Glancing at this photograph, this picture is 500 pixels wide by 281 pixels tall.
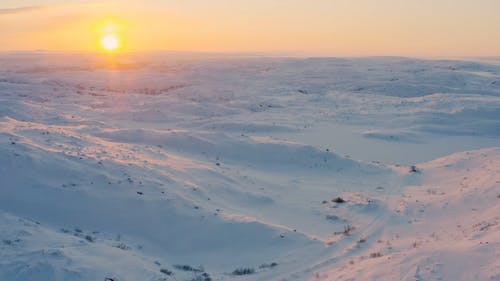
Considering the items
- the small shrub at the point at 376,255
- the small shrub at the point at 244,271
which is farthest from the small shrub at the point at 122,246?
the small shrub at the point at 376,255

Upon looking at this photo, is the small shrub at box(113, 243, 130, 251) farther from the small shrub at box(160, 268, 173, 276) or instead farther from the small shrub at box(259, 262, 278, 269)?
the small shrub at box(259, 262, 278, 269)

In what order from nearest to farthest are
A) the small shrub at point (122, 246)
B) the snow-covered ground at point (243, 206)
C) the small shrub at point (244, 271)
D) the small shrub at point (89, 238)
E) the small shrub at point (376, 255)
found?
the snow-covered ground at point (243, 206) < the small shrub at point (244, 271) < the small shrub at point (376, 255) < the small shrub at point (122, 246) < the small shrub at point (89, 238)

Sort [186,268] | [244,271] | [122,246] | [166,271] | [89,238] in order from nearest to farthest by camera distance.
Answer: [166,271], [244,271], [186,268], [122,246], [89,238]

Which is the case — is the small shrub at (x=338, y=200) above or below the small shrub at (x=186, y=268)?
above

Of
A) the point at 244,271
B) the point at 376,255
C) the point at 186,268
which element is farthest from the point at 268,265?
the point at 376,255

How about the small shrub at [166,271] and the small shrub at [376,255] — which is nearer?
the small shrub at [166,271]

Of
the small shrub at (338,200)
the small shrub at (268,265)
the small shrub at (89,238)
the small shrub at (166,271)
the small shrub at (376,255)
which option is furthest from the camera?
the small shrub at (338,200)

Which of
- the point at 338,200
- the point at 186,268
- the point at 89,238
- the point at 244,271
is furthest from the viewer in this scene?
the point at 338,200

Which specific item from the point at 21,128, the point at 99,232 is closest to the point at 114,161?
the point at 99,232

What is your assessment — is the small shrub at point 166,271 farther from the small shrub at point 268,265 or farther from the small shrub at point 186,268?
the small shrub at point 268,265

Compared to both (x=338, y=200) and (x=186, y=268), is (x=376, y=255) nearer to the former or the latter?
(x=186, y=268)

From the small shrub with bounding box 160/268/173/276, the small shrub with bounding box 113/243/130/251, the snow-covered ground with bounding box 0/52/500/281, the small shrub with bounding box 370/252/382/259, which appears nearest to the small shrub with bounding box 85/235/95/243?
the snow-covered ground with bounding box 0/52/500/281
